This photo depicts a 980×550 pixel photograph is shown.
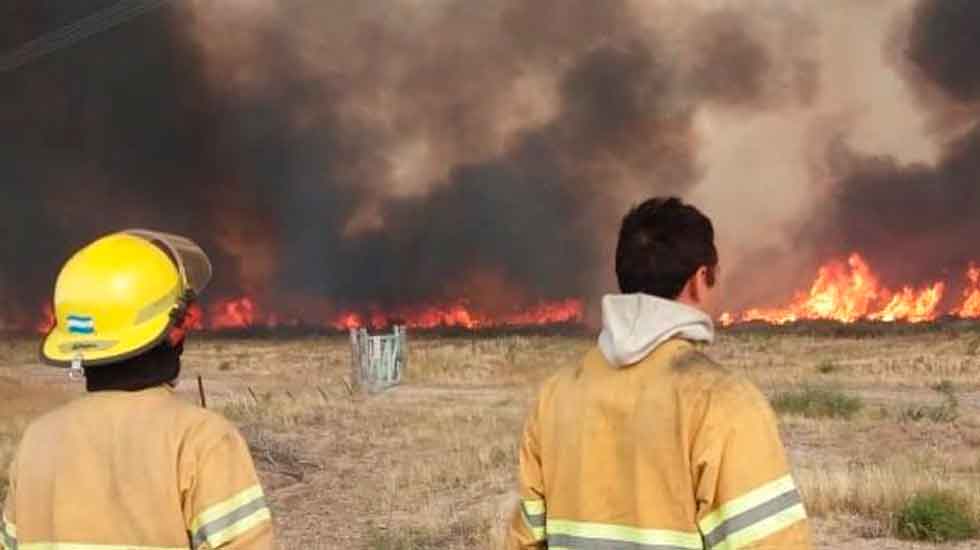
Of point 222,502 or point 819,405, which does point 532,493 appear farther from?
point 819,405

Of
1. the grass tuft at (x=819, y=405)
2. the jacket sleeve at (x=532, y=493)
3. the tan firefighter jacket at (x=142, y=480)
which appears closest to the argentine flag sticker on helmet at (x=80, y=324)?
the tan firefighter jacket at (x=142, y=480)

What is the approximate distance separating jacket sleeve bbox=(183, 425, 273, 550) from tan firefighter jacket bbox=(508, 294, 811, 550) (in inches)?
27.7

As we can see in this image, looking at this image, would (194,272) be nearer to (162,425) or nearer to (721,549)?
(162,425)

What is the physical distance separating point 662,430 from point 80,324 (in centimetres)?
114

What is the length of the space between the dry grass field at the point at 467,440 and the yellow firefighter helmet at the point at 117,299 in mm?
5665

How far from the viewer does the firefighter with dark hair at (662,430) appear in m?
2.24

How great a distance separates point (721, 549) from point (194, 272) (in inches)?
45.9

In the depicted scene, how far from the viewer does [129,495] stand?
215 centimetres

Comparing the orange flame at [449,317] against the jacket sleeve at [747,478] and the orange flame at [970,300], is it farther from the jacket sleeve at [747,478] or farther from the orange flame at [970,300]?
the jacket sleeve at [747,478]

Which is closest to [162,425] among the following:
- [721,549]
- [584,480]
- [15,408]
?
[584,480]

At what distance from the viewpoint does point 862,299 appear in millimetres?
46250

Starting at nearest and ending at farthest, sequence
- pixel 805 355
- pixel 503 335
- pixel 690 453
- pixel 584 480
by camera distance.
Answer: pixel 690 453 < pixel 584 480 < pixel 805 355 < pixel 503 335

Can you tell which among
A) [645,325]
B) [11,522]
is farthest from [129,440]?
[645,325]

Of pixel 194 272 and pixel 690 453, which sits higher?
pixel 194 272
